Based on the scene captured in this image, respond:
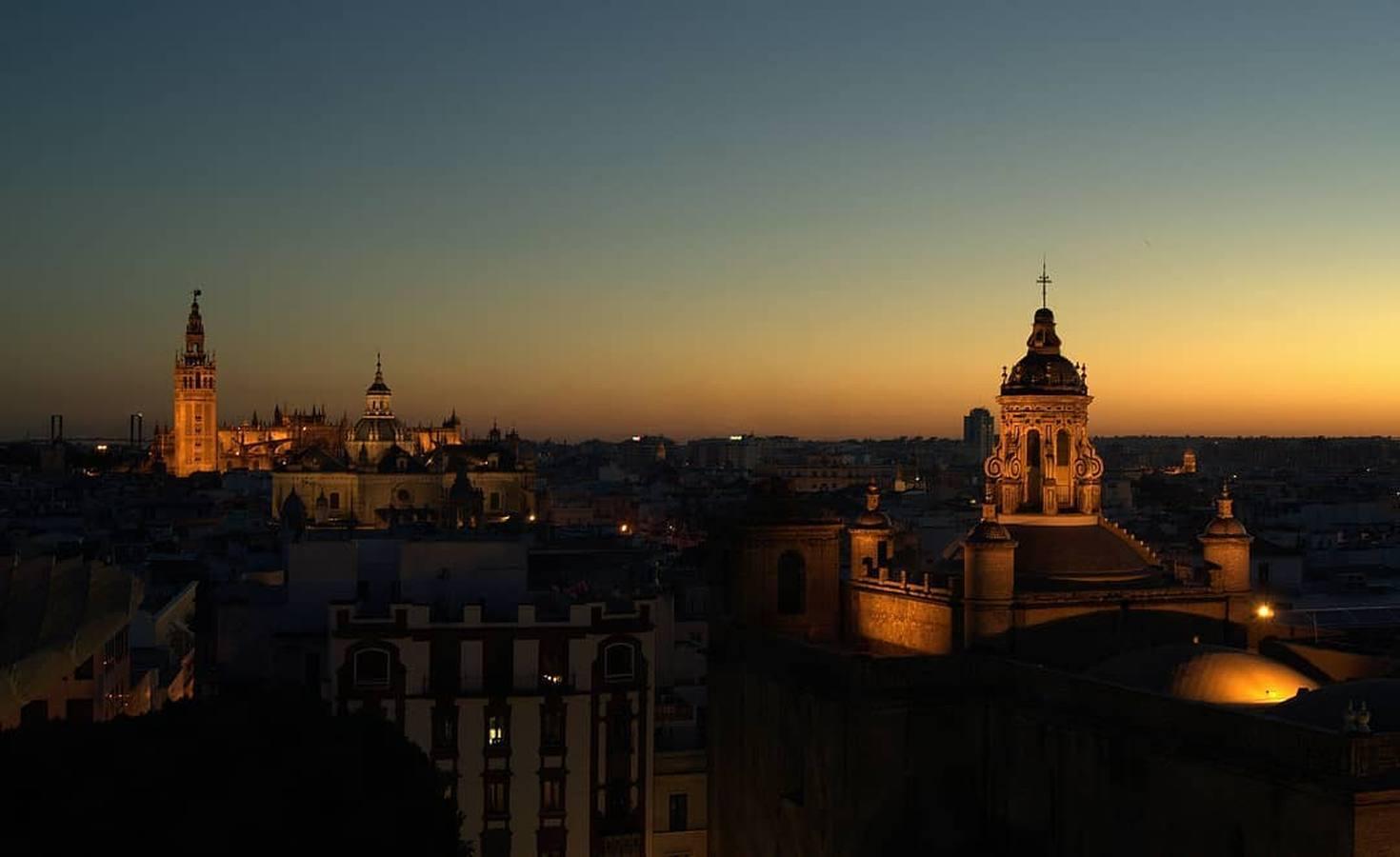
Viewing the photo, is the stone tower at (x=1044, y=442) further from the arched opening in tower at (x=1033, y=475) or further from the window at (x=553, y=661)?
the window at (x=553, y=661)

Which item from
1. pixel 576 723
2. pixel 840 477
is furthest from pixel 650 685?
pixel 840 477

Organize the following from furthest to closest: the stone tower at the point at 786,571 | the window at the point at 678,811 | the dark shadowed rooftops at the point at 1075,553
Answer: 1. the window at the point at 678,811
2. the stone tower at the point at 786,571
3. the dark shadowed rooftops at the point at 1075,553

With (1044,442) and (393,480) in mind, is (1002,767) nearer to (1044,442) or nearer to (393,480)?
(1044,442)

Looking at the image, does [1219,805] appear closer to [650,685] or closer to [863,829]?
[863,829]

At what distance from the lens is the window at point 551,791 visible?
2772cm

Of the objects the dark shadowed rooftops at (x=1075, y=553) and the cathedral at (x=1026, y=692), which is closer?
the cathedral at (x=1026, y=692)

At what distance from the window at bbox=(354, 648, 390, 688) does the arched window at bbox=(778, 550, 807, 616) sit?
661 centimetres

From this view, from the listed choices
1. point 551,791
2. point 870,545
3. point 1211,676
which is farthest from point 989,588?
point 551,791

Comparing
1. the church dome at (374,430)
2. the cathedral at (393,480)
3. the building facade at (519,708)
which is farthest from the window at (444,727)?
the church dome at (374,430)

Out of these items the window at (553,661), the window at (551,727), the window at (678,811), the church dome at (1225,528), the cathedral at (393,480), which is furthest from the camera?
the cathedral at (393,480)

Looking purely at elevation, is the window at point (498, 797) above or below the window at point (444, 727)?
below

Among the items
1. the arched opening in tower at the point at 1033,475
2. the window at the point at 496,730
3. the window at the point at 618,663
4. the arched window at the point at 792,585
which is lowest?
the window at the point at 496,730

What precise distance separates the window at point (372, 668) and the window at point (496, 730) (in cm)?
179

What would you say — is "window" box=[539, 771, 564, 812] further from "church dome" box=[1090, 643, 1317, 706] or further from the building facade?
"church dome" box=[1090, 643, 1317, 706]
